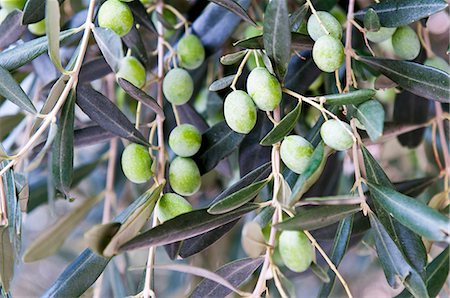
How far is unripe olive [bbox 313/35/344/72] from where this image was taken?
1.57ft

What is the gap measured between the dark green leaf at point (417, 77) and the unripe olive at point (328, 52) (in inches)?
3.9

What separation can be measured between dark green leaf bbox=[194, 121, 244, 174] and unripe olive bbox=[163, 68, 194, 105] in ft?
0.16

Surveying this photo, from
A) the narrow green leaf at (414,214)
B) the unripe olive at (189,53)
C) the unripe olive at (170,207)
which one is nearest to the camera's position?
the narrow green leaf at (414,214)

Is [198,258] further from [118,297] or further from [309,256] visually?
[309,256]

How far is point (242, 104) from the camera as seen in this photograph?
492mm

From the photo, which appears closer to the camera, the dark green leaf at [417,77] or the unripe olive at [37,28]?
the dark green leaf at [417,77]

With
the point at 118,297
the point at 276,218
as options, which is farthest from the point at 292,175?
the point at 118,297

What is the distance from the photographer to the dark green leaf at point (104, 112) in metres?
0.56

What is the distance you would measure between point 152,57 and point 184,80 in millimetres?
114

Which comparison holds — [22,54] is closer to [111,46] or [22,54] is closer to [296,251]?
[111,46]

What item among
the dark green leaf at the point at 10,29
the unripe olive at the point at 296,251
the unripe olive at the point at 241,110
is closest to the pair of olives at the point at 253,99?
the unripe olive at the point at 241,110

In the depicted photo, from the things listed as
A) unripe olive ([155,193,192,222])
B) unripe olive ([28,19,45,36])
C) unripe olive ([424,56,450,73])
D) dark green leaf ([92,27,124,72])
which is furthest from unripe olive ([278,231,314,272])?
unripe olive ([28,19,45,36])

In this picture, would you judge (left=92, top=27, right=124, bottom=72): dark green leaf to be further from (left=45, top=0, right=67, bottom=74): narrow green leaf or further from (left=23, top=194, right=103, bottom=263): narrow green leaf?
(left=23, top=194, right=103, bottom=263): narrow green leaf

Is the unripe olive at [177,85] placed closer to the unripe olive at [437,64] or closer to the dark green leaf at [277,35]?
the dark green leaf at [277,35]
